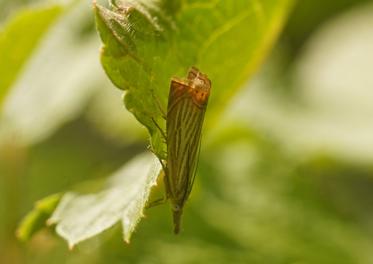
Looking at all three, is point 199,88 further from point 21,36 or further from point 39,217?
point 21,36

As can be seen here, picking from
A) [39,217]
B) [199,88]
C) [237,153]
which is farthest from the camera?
[237,153]

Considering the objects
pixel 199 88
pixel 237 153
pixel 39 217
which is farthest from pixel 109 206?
pixel 237 153

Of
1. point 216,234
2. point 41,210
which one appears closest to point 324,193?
point 216,234

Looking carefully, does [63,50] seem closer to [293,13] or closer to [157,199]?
[157,199]

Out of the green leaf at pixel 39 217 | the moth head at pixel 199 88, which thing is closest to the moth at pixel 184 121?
the moth head at pixel 199 88

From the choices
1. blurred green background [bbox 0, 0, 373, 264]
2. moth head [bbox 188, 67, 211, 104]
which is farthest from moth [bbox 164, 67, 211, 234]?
blurred green background [bbox 0, 0, 373, 264]
